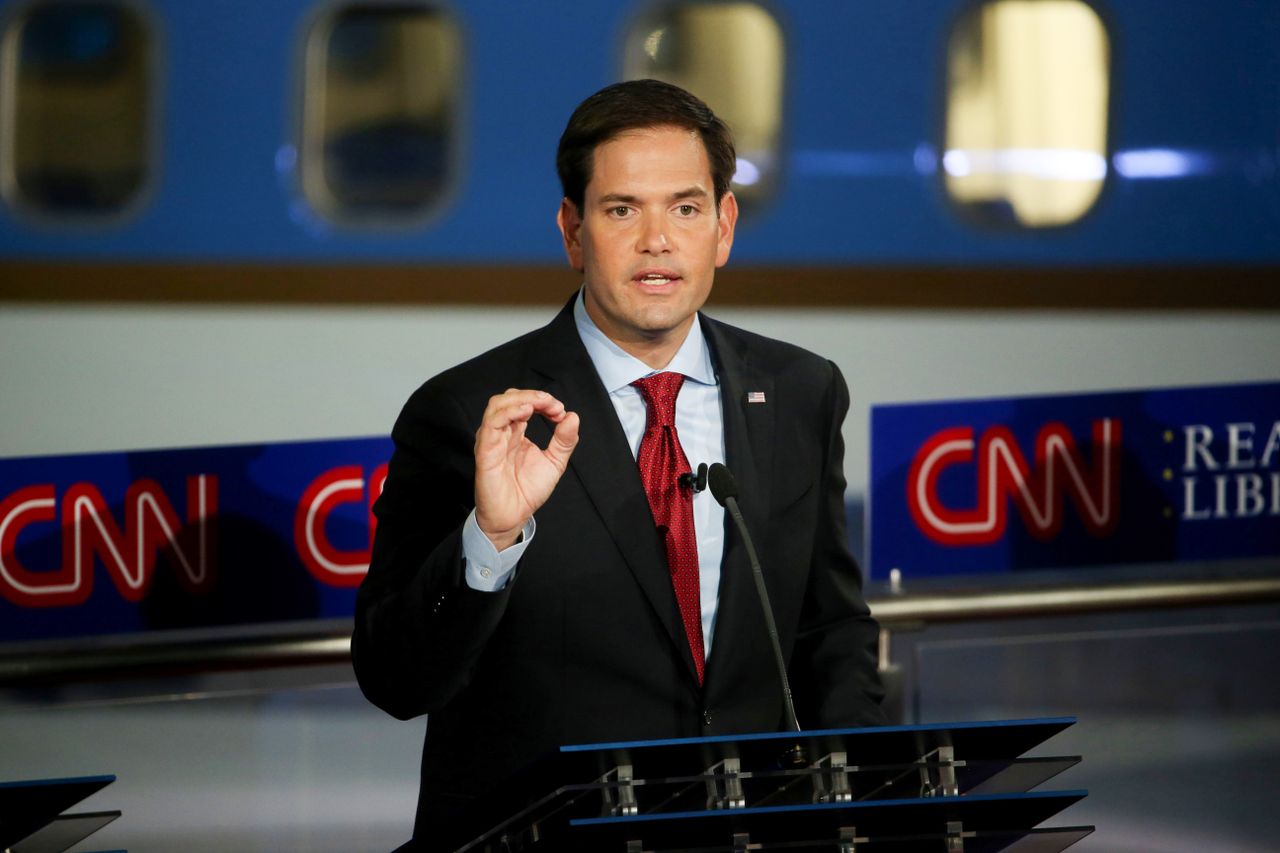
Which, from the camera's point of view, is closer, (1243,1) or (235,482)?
(235,482)

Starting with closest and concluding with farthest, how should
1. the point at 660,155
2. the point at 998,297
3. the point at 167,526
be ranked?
the point at 660,155 < the point at 167,526 < the point at 998,297

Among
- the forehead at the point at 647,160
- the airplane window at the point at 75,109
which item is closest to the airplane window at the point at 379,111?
the airplane window at the point at 75,109

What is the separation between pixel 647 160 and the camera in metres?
2.28

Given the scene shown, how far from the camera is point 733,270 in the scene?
4.38 metres

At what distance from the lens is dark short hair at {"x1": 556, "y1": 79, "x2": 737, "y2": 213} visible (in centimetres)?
229

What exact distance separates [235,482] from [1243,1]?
8.93 ft

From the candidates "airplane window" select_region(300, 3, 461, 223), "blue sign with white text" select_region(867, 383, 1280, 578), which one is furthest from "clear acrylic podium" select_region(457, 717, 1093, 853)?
"airplane window" select_region(300, 3, 461, 223)

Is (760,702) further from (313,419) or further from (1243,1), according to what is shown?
(1243,1)

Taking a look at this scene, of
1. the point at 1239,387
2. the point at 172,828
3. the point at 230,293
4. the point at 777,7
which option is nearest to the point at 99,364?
the point at 230,293

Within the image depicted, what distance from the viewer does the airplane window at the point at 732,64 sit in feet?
14.2

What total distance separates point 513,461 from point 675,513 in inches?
13.8

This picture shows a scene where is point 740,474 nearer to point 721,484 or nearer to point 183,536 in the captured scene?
point 721,484

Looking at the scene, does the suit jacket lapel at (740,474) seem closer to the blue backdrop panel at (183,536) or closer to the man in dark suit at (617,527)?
the man in dark suit at (617,527)

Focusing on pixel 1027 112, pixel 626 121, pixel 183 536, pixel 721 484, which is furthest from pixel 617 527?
pixel 1027 112
